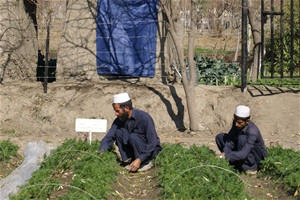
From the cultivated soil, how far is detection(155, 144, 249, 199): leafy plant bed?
319 centimetres

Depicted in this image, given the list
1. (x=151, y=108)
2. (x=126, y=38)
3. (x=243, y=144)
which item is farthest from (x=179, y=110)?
(x=243, y=144)

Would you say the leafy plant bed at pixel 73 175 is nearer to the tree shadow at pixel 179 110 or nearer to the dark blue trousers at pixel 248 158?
the dark blue trousers at pixel 248 158

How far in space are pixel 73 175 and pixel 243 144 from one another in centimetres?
223

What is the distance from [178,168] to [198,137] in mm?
4078

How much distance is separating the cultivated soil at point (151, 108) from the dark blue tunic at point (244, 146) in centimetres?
307

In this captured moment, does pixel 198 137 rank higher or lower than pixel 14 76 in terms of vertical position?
lower

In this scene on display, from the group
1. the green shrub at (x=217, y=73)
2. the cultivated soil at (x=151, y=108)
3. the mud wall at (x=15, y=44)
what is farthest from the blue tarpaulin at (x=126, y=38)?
the mud wall at (x=15, y=44)

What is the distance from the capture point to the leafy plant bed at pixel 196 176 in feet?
20.6

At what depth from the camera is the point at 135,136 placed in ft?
26.6

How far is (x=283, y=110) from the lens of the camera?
11695 millimetres

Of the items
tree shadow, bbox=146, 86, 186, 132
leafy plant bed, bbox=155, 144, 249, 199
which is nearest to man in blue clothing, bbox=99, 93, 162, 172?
leafy plant bed, bbox=155, 144, 249, 199

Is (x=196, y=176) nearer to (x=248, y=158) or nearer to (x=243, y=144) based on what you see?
(x=243, y=144)

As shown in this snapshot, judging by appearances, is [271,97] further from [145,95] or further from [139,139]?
[139,139]

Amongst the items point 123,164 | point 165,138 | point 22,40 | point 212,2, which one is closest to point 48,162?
point 123,164
